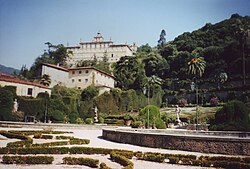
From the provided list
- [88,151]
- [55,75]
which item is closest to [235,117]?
[88,151]

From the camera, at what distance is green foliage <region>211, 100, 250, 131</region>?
18250mm

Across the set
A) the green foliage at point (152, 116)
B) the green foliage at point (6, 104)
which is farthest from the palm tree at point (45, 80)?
the green foliage at point (152, 116)

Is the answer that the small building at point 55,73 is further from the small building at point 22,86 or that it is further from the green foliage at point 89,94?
the small building at point 22,86

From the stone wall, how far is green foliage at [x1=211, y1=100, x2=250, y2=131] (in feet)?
24.1

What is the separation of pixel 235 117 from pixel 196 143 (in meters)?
8.33

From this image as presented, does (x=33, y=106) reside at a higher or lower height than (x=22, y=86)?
A: lower

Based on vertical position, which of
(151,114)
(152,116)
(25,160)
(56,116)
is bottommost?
(25,160)

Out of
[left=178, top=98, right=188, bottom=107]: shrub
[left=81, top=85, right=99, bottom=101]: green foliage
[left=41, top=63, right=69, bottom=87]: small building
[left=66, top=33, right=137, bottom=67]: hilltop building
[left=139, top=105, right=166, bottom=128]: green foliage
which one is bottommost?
[left=139, top=105, right=166, bottom=128]: green foliage

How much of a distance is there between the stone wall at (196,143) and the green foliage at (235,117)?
24.1 feet

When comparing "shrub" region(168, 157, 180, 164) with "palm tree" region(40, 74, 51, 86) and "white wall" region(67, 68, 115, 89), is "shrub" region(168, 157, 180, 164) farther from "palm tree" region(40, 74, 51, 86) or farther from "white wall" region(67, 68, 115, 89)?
"white wall" region(67, 68, 115, 89)

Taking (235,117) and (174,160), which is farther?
(235,117)

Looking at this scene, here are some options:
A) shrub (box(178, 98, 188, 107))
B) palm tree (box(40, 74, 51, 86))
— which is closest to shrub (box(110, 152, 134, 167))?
palm tree (box(40, 74, 51, 86))

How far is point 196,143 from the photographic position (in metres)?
12.1

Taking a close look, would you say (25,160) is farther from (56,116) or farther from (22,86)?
(22,86)
